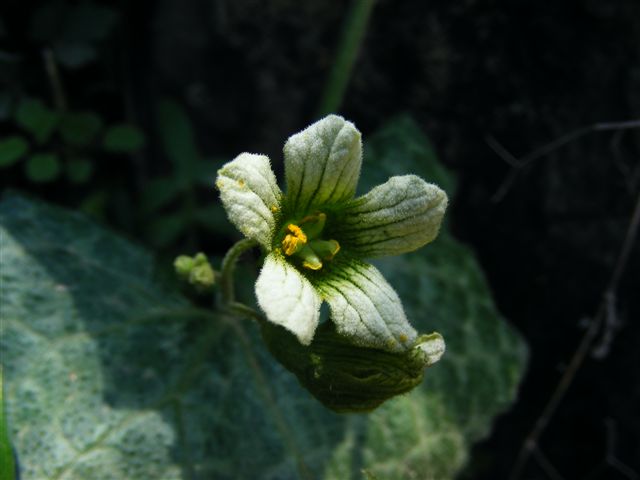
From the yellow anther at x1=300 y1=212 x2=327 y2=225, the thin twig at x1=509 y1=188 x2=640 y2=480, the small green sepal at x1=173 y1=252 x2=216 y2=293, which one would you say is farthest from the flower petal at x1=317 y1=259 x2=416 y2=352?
the thin twig at x1=509 y1=188 x2=640 y2=480

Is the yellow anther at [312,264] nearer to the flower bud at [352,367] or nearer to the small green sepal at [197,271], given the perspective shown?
the flower bud at [352,367]

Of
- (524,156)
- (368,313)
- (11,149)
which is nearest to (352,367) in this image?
(368,313)

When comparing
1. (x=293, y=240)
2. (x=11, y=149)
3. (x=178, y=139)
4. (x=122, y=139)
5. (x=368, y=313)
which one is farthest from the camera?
(x=178, y=139)

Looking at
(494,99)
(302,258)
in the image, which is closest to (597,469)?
(494,99)

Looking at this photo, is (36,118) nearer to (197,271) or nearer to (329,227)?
(197,271)

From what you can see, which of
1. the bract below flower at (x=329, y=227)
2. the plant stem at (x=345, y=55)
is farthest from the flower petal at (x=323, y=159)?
the plant stem at (x=345, y=55)

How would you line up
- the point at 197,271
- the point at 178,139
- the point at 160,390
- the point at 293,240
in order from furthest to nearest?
the point at 178,139 → the point at 160,390 → the point at 197,271 → the point at 293,240
